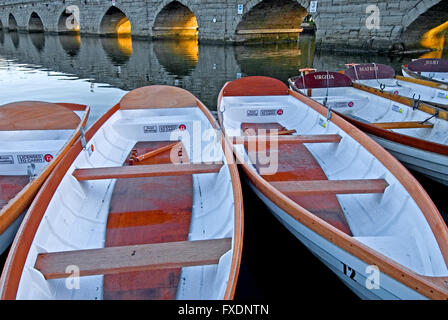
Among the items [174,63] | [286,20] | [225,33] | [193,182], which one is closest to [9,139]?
[193,182]

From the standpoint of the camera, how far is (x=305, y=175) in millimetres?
4785

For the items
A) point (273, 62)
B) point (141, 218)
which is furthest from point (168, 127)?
point (273, 62)

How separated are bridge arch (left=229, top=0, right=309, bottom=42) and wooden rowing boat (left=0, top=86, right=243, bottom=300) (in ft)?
67.8

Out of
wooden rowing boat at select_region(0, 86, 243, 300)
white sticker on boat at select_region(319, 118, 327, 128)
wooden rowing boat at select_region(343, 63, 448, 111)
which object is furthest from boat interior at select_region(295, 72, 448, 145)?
wooden rowing boat at select_region(0, 86, 243, 300)

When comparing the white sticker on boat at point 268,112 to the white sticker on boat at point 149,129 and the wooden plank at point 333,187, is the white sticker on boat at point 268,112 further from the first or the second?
the wooden plank at point 333,187

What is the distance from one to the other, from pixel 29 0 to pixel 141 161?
5036 cm

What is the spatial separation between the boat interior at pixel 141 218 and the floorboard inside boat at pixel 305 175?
1095mm

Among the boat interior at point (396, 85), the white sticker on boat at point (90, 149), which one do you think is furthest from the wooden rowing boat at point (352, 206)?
the boat interior at point (396, 85)

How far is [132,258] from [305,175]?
303 cm

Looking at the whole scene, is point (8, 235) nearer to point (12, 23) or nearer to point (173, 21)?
point (173, 21)

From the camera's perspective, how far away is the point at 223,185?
3.87m

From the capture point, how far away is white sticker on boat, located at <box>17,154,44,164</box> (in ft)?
15.8

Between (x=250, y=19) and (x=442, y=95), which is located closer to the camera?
(x=442, y=95)

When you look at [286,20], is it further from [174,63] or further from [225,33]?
[174,63]
